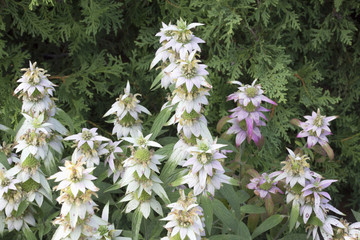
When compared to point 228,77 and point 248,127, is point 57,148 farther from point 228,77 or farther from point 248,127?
point 228,77

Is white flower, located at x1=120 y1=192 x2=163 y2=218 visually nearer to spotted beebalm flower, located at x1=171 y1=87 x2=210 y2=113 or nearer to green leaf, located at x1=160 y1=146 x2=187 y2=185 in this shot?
green leaf, located at x1=160 y1=146 x2=187 y2=185

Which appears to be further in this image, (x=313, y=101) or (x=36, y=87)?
(x=313, y=101)

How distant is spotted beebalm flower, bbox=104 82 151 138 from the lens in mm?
1775

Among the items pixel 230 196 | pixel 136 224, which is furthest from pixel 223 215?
pixel 136 224

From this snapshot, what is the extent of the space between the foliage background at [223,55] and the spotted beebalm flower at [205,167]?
765 millimetres

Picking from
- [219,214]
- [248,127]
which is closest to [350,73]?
[248,127]

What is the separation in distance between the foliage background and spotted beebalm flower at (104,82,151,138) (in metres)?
0.50

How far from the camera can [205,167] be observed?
1437mm

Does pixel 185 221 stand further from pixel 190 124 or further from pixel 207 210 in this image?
pixel 190 124

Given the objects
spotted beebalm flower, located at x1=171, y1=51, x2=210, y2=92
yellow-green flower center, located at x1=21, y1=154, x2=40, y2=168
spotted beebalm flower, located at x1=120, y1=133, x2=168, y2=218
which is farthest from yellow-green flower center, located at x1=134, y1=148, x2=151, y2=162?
yellow-green flower center, located at x1=21, y1=154, x2=40, y2=168

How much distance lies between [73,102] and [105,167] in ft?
2.20

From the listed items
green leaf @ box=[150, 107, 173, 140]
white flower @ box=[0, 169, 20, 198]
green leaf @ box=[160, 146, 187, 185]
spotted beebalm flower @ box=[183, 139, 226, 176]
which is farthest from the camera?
green leaf @ box=[150, 107, 173, 140]

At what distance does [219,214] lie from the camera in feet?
5.24

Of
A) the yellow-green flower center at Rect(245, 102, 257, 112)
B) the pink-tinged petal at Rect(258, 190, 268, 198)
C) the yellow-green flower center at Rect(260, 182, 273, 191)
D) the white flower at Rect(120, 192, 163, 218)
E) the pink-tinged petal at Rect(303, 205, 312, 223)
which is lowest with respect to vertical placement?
the pink-tinged petal at Rect(303, 205, 312, 223)
